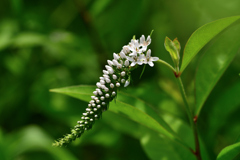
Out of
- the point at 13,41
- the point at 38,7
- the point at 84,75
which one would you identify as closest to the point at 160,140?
the point at 84,75

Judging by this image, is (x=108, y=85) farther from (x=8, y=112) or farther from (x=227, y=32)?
(x=8, y=112)

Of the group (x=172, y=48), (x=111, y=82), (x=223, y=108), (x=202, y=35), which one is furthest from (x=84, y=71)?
(x=202, y=35)

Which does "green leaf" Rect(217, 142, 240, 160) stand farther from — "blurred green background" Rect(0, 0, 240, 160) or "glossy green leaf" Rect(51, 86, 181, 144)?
"blurred green background" Rect(0, 0, 240, 160)

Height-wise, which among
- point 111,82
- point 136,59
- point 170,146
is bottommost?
point 170,146

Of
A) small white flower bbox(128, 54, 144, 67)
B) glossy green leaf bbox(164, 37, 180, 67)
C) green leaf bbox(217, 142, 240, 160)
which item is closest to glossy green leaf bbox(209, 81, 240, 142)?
green leaf bbox(217, 142, 240, 160)

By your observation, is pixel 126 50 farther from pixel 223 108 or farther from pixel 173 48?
pixel 223 108

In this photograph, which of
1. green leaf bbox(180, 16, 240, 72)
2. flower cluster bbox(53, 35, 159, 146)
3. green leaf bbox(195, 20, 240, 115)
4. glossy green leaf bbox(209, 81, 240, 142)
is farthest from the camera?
glossy green leaf bbox(209, 81, 240, 142)

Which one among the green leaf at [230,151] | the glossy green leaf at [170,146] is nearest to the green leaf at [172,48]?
the green leaf at [230,151]
